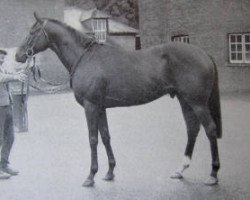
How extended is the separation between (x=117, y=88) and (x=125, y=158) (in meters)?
0.68

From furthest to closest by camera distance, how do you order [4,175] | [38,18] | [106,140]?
[4,175], [106,140], [38,18]

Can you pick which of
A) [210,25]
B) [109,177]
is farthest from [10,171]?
[210,25]

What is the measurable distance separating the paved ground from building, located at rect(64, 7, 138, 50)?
0.51 meters

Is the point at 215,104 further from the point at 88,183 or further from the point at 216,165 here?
the point at 88,183

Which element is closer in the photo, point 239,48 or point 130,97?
point 239,48

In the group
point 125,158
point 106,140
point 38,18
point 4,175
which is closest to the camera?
point 38,18

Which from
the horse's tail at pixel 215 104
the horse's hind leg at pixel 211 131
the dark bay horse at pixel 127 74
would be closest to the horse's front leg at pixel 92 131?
the dark bay horse at pixel 127 74

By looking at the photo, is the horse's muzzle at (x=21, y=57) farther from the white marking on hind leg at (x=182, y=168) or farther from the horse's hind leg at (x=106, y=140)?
the white marking on hind leg at (x=182, y=168)

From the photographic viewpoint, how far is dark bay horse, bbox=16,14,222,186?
3.36 m

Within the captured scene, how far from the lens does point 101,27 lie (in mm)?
3402

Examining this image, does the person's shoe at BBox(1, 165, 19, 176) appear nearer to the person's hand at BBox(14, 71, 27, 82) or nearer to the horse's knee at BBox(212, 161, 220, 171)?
the person's hand at BBox(14, 71, 27, 82)

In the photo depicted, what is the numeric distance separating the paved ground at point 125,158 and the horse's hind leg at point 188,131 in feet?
0.25

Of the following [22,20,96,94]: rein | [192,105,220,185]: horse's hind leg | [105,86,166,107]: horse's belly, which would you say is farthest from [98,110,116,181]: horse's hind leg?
[192,105,220,185]: horse's hind leg

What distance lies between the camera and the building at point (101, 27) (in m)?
3.17
